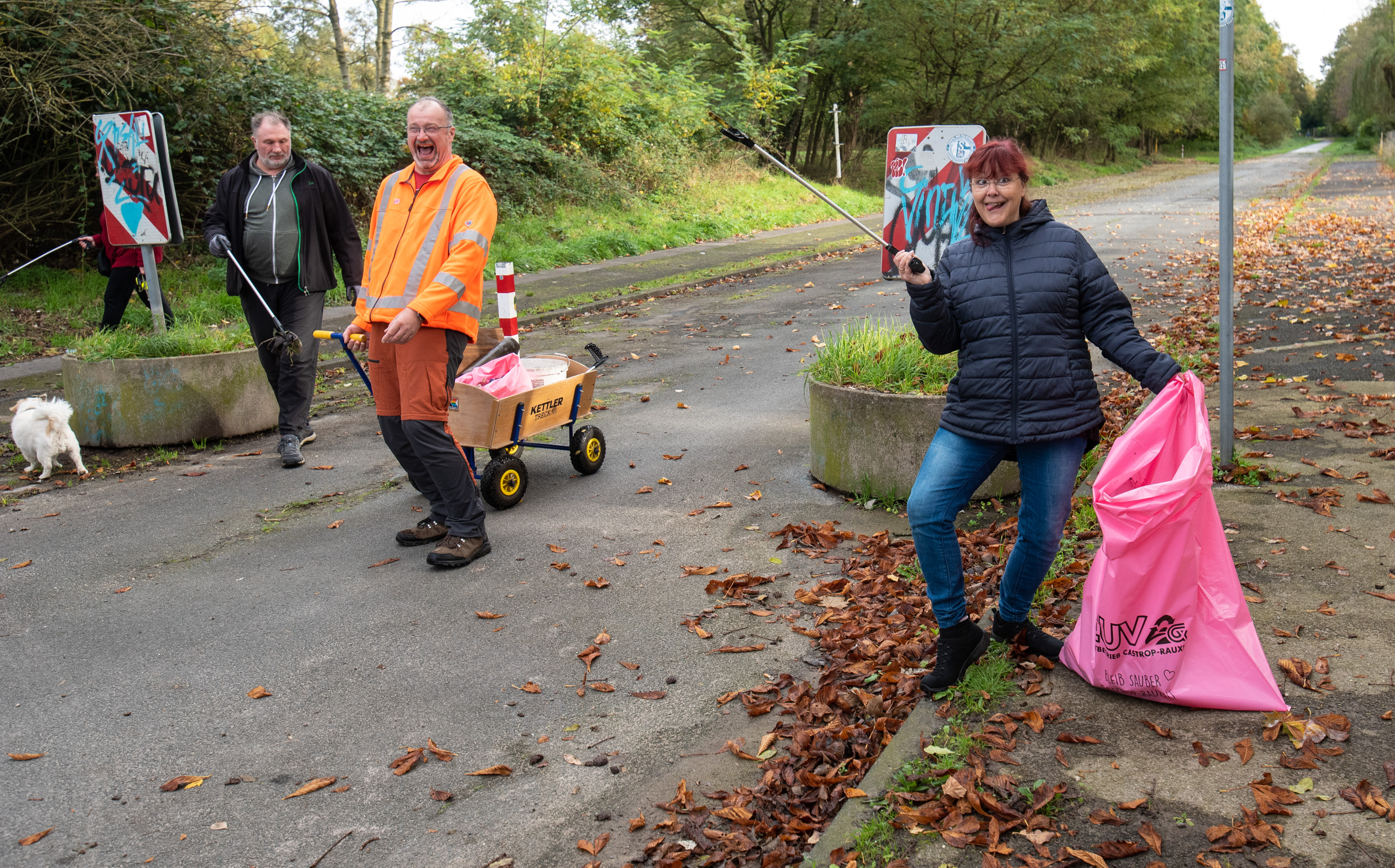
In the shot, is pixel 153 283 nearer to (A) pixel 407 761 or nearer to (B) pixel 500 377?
(B) pixel 500 377

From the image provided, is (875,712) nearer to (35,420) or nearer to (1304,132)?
(35,420)

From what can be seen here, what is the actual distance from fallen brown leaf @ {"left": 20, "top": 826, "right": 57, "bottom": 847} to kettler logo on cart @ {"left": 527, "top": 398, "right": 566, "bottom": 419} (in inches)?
133

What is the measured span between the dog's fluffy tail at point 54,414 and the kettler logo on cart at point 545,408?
3.31m

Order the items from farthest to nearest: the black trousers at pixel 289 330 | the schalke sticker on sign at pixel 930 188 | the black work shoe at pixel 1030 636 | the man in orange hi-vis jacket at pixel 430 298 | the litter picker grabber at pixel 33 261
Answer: the litter picker grabber at pixel 33 261 < the black trousers at pixel 289 330 < the schalke sticker on sign at pixel 930 188 < the man in orange hi-vis jacket at pixel 430 298 < the black work shoe at pixel 1030 636

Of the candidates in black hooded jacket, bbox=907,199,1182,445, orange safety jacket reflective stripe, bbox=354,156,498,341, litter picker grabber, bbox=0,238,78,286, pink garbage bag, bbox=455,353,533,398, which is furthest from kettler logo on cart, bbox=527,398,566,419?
litter picker grabber, bbox=0,238,78,286

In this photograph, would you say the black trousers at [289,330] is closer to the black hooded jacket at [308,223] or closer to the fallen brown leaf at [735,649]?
the black hooded jacket at [308,223]

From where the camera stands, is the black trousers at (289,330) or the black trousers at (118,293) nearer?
the black trousers at (289,330)

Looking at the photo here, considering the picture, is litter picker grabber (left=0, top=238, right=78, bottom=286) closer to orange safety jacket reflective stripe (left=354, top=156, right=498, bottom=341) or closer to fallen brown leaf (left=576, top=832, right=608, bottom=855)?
orange safety jacket reflective stripe (left=354, top=156, right=498, bottom=341)

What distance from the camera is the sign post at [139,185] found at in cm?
861

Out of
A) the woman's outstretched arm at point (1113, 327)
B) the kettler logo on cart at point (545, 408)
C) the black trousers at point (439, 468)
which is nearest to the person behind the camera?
the woman's outstretched arm at point (1113, 327)

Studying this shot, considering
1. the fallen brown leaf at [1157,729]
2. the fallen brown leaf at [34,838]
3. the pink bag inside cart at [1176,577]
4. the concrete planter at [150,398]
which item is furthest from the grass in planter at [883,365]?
the concrete planter at [150,398]

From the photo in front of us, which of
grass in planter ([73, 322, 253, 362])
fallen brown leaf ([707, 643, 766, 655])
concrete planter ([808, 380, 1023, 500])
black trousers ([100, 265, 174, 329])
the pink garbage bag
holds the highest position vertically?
black trousers ([100, 265, 174, 329])

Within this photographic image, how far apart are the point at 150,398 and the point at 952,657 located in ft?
21.5

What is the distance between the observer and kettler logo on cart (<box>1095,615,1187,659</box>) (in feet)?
11.3
